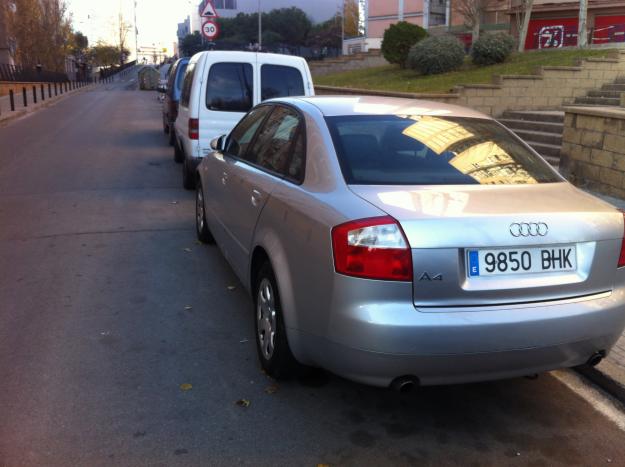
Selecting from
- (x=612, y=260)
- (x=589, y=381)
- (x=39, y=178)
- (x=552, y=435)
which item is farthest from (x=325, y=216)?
(x=39, y=178)

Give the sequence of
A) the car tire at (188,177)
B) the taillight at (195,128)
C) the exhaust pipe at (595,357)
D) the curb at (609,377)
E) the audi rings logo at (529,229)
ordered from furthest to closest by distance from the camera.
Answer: the car tire at (188,177) < the taillight at (195,128) < the curb at (609,377) < the exhaust pipe at (595,357) < the audi rings logo at (529,229)

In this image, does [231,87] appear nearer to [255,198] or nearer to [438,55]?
[255,198]

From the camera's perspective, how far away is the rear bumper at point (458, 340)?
287 centimetres

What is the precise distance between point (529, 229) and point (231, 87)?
6.38 meters

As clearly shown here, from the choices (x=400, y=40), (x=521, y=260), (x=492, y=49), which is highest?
(x=400, y=40)

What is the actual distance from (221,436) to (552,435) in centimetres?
176

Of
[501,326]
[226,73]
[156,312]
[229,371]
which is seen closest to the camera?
[501,326]

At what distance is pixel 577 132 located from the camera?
870 centimetres

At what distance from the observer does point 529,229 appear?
2977mm

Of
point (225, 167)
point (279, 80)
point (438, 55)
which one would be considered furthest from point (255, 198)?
point (438, 55)

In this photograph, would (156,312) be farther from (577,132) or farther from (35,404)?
(577,132)

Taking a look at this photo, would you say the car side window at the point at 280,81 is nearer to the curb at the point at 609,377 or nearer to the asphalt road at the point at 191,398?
the asphalt road at the point at 191,398

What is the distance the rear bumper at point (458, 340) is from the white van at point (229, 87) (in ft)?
19.2

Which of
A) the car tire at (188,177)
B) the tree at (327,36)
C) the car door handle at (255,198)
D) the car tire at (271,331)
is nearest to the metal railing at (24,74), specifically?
the car tire at (188,177)
